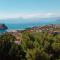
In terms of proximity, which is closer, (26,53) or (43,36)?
(26,53)

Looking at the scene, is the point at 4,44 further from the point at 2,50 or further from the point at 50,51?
the point at 50,51

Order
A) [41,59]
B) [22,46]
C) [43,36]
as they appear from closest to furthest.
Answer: [41,59]
[22,46]
[43,36]

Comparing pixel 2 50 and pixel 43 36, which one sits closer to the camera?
pixel 2 50

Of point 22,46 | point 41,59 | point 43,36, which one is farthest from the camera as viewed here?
point 43,36

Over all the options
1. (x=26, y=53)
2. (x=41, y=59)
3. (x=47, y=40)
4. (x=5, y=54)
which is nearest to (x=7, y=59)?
(x=5, y=54)

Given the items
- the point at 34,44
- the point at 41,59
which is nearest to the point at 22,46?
the point at 34,44

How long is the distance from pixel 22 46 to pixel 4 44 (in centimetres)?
191

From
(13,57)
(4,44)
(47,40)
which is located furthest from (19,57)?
(47,40)

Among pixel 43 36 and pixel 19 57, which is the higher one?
pixel 43 36

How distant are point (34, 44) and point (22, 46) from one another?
128 centimetres

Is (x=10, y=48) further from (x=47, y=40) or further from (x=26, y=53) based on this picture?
(x=47, y=40)

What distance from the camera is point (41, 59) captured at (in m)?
21.6

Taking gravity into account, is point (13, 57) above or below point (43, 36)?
below

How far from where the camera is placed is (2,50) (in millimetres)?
22328
